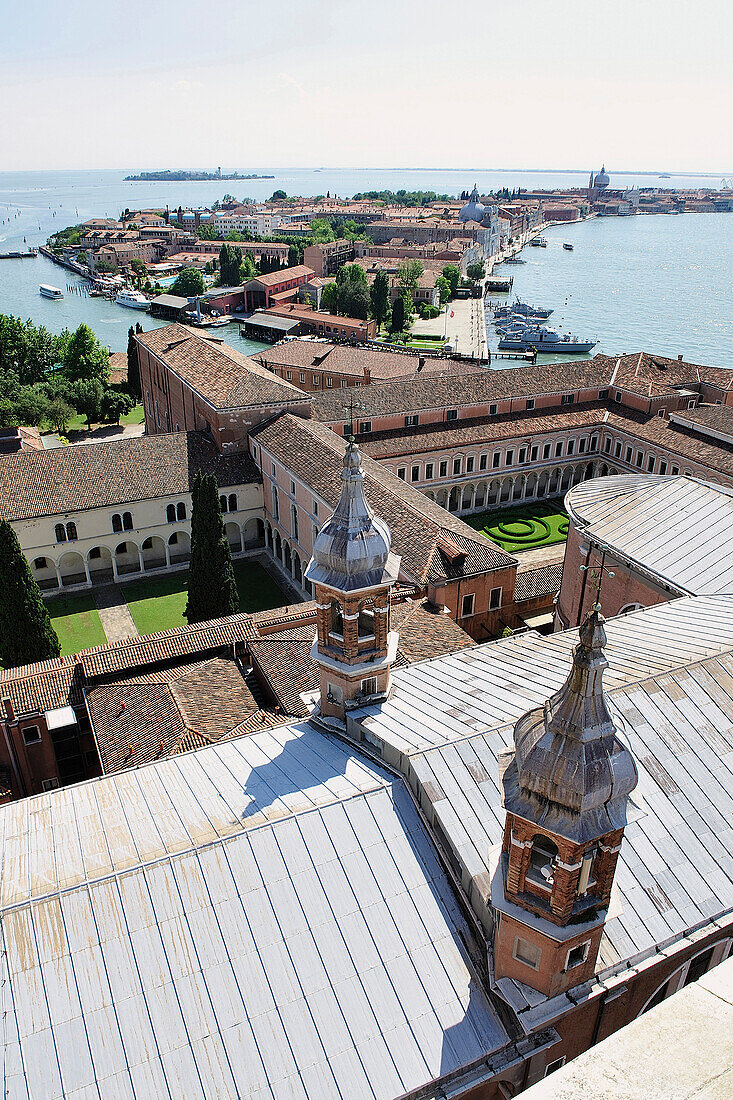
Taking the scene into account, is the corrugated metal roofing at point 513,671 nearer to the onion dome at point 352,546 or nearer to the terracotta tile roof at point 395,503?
the onion dome at point 352,546

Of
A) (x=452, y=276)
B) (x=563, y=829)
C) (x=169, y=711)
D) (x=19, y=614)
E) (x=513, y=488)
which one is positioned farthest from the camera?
(x=452, y=276)

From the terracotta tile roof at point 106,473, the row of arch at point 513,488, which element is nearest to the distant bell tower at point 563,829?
the terracotta tile roof at point 106,473

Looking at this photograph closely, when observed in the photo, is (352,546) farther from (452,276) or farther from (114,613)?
(452,276)

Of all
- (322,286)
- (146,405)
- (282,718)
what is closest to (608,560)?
(282,718)

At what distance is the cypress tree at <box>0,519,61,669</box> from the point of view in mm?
35531

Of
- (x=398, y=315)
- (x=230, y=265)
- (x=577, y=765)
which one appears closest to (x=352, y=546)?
(x=577, y=765)

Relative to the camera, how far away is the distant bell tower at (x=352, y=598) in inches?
792

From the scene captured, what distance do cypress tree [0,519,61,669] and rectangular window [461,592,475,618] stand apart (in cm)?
2124

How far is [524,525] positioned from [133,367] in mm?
54542

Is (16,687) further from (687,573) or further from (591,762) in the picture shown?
(687,573)

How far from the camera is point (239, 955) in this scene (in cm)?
1428

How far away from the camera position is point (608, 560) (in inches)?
1352

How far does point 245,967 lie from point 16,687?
21675mm

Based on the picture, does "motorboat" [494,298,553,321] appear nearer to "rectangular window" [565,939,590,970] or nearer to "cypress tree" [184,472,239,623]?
"cypress tree" [184,472,239,623]
